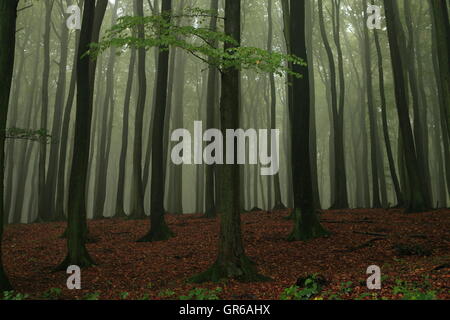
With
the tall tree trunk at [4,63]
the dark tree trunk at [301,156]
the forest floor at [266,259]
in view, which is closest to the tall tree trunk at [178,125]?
the forest floor at [266,259]

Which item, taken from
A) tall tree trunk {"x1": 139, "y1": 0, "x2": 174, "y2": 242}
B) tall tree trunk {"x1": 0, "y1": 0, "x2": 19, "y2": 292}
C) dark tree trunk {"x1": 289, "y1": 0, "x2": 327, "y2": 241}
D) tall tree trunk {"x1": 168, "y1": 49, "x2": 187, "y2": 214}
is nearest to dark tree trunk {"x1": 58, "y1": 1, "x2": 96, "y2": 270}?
tall tree trunk {"x1": 0, "y1": 0, "x2": 19, "y2": 292}

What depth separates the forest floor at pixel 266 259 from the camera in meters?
7.33

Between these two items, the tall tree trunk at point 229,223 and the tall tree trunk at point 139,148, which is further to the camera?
the tall tree trunk at point 139,148

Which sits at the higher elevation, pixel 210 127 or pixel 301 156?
pixel 210 127

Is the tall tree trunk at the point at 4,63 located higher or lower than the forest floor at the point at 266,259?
higher

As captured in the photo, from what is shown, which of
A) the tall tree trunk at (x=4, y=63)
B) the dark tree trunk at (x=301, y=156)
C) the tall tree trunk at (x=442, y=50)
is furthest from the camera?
the dark tree trunk at (x=301, y=156)

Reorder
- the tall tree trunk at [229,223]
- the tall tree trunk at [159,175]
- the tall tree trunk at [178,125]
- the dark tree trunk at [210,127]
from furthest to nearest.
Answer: the tall tree trunk at [178,125] → the dark tree trunk at [210,127] → the tall tree trunk at [159,175] → the tall tree trunk at [229,223]

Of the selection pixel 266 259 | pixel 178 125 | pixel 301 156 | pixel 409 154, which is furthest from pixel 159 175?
pixel 178 125

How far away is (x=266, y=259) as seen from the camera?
34.1 ft

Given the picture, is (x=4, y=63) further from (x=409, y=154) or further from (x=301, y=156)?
(x=409, y=154)

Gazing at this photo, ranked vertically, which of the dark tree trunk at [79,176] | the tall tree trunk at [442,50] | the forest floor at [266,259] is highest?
the tall tree trunk at [442,50]

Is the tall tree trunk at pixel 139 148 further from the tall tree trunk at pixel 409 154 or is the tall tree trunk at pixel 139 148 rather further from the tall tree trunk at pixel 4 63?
the tall tree trunk at pixel 409 154

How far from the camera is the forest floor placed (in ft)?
24.0
